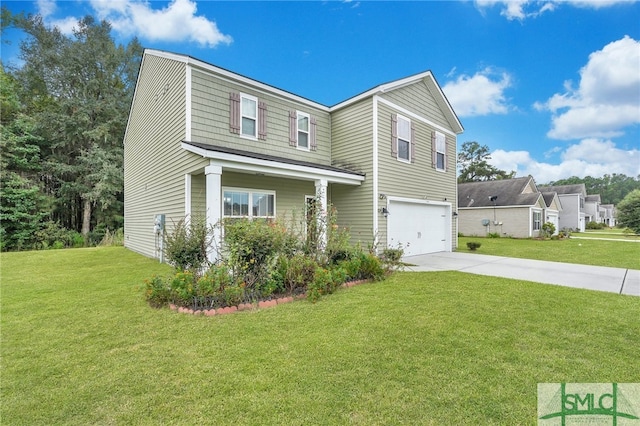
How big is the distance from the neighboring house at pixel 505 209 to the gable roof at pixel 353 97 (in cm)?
1194

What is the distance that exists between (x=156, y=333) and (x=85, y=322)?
134 centimetres

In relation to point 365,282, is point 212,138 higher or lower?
higher

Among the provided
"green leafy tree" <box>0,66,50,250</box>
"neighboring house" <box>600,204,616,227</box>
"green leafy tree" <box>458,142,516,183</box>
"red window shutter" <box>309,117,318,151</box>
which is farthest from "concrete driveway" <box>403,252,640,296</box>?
"neighboring house" <box>600,204,616,227</box>

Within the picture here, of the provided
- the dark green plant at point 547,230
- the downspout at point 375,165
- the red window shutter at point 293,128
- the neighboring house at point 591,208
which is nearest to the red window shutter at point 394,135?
the downspout at point 375,165

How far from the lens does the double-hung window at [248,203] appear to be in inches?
347

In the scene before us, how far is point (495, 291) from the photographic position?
18.8 feet

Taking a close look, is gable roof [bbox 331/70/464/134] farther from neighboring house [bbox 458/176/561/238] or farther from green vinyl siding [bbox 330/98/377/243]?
neighboring house [bbox 458/176/561/238]

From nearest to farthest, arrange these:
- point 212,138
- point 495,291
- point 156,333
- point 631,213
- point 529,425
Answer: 1. point 529,425
2. point 156,333
3. point 495,291
4. point 212,138
5. point 631,213

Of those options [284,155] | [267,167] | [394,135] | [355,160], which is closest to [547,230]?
[394,135]

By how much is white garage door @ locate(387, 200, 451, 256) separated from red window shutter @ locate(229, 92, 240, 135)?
5873 millimetres

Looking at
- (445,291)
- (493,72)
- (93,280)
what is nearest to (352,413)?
(445,291)

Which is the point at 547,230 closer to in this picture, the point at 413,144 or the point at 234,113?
the point at 413,144

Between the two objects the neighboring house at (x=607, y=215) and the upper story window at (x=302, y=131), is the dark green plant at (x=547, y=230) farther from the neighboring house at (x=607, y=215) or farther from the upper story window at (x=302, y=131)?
the neighboring house at (x=607, y=215)

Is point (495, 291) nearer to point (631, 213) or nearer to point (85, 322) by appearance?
point (85, 322)
